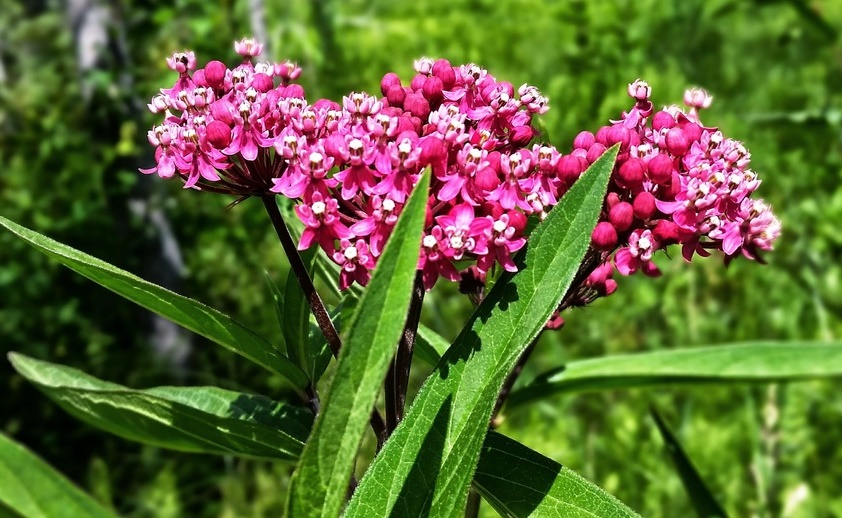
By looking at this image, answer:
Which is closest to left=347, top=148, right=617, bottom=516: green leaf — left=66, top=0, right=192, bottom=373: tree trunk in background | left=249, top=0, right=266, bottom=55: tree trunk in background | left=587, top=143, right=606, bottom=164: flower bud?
left=587, top=143, right=606, bottom=164: flower bud

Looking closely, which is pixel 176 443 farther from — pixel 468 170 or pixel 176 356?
pixel 176 356

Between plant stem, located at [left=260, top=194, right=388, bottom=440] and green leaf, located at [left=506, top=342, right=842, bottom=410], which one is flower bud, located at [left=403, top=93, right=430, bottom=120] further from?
green leaf, located at [left=506, top=342, right=842, bottom=410]

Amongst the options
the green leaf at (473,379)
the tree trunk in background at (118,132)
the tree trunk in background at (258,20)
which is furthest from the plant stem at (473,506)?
the tree trunk in background at (258,20)

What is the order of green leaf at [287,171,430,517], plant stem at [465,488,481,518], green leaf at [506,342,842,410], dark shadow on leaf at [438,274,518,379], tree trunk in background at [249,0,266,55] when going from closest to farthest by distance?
1. green leaf at [287,171,430,517]
2. dark shadow on leaf at [438,274,518,379]
3. plant stem at [465,488,481,518]
4. green leaf at [506,342,842,410]
5. tree trunk in background at [249,0,266,55]

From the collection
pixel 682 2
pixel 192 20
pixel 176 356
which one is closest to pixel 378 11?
pixel 682 2

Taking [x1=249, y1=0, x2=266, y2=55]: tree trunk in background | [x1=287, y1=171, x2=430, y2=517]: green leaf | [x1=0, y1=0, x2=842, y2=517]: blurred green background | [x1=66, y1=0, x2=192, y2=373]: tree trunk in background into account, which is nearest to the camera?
[x1=287, y1=171, x2=430, y2=517]: green leaf

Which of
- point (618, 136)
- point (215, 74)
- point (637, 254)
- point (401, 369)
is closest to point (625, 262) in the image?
point (637, 254)

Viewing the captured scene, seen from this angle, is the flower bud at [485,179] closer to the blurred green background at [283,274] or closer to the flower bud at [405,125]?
the flower bud at [405,125]
